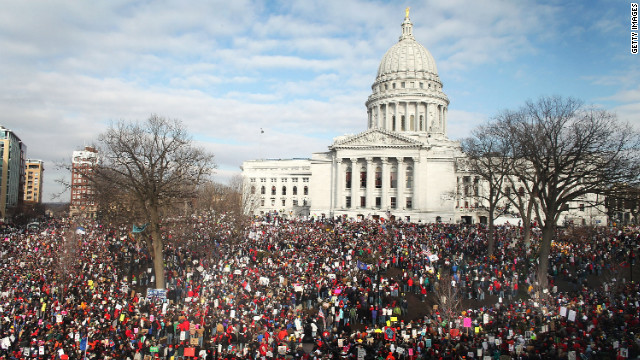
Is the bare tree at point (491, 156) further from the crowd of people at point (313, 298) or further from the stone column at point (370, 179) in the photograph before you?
the stone column at point (370, 179)

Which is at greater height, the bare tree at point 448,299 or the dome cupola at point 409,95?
the dome cupola at point 409,95

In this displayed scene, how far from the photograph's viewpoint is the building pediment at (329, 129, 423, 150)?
71.9m

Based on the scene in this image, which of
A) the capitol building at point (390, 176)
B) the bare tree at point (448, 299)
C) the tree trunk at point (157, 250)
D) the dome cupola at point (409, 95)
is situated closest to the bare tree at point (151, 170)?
the tree trunk at point (157, 250)

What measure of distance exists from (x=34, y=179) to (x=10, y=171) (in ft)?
204

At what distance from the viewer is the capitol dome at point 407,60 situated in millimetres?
95938

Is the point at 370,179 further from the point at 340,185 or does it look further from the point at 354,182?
the point at 340,185

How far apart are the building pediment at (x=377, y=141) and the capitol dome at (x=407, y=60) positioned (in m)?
28.0

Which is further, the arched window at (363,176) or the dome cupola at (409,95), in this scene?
the dome cupola at (409,95)

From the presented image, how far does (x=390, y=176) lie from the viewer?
73875 mm

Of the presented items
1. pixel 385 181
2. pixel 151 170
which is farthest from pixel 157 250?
pixel 385 181

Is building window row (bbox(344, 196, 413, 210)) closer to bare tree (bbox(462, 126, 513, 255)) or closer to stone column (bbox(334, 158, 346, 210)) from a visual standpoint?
stone column (bbox(334, 158, 346, 210))

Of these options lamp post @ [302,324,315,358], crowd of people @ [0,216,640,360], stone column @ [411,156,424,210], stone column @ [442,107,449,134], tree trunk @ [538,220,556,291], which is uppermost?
stone column @ [442,107,449,134]

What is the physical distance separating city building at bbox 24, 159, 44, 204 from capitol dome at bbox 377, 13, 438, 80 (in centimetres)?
→ 11356

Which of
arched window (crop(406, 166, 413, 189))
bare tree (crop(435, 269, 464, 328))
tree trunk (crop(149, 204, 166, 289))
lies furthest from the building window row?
tree trunk (crop(149, 204, 166, 289))
